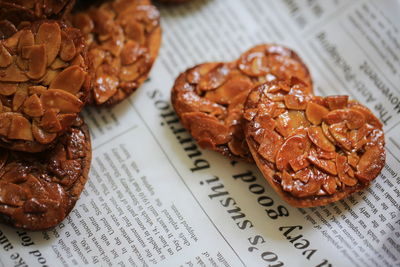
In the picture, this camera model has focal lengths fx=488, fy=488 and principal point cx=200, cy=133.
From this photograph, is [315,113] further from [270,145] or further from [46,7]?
→ [46,7]

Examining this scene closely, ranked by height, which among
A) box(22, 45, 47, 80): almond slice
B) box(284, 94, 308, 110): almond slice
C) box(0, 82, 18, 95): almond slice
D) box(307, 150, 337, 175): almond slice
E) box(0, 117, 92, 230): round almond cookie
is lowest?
box(0, 117, 92, 230): round almond cookie

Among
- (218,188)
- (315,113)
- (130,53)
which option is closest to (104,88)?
(130,53)

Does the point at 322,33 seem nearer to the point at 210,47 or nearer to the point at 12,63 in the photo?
the point at 210,47

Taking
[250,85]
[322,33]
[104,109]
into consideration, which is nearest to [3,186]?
[104,109]

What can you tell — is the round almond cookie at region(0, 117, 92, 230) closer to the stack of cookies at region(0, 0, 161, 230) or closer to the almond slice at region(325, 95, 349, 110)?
the stack of cookies at region(0, 0, 161, 230)

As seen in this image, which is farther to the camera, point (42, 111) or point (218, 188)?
point (218, 188)

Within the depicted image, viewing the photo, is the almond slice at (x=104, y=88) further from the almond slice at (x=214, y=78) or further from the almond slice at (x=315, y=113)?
the almond slice at (x=315, y=113)

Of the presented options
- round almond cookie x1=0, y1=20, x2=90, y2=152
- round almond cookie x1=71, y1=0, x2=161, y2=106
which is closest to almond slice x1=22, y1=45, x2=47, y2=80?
round almond cookie x1=0, y1=20, x2=90, y2=152
